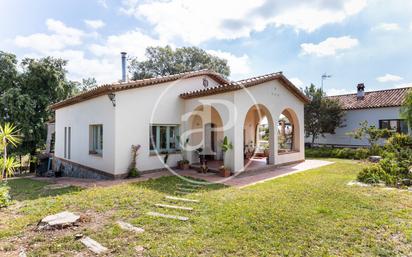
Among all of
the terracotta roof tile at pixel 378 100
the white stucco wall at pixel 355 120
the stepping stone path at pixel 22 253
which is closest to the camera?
the stepping stone path at pixel 22 253

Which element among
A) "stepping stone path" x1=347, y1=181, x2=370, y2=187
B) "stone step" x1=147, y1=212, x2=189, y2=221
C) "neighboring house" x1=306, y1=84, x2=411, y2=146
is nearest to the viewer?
"stone step" x1=147, y1=212, x2=189, y2=221

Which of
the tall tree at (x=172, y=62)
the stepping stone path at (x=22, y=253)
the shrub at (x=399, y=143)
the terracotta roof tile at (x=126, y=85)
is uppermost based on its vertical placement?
the tall tree at (x=172, y=62)

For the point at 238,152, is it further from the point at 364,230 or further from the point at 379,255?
the point at 379,255

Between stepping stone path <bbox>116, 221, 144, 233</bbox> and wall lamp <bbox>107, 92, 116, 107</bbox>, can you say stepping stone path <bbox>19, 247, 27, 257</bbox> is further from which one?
wall lamp <bbox>107, 92, 116, 107</bbox>

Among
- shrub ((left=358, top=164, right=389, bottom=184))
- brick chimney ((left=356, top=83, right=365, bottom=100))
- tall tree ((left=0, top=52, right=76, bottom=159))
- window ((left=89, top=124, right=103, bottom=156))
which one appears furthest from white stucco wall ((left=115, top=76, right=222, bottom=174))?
brick chimney ((left=356, top=83, right=365, bottom=100))

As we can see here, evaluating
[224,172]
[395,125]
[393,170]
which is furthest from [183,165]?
[395,125]

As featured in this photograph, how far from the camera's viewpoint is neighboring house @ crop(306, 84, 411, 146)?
74.5 feet

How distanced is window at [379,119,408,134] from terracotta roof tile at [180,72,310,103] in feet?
43.3

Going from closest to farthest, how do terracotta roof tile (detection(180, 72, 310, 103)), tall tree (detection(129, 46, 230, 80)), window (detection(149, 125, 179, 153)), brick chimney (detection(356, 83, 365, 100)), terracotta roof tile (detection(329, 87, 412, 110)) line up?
terracotta roof tile (detection(180, 72, 310, 103)), window (detection(149, 125, 179, 153)), terracotta roof tile (detection(329, 87, 412, 110)), brick chimney (detection(356, 83, 365, 100)), tall tree (detection(129, 46, 230, 80))

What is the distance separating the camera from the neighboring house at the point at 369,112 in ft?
74.5

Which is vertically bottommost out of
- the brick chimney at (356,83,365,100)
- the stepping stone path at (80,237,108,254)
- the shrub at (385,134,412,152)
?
the stepping stone path at (80,237,108,254)

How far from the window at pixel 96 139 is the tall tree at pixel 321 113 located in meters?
19.9

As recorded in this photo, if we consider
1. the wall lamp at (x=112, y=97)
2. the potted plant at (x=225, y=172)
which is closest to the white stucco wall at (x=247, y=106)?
the potted plant at (x=225, y=172)

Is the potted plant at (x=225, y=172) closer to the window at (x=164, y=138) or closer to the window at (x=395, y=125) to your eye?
the window at (x=164, y=138)
